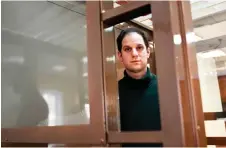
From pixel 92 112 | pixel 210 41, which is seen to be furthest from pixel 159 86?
pixel 210 41

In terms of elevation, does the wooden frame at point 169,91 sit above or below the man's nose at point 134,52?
below

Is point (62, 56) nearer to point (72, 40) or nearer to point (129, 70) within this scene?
point (72, 40)

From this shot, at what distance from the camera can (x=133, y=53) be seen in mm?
855

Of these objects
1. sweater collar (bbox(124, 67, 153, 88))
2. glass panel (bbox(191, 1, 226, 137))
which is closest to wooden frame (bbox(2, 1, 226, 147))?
sweater collar (bbox(124, 67, 153, 88))

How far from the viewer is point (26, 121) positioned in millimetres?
895

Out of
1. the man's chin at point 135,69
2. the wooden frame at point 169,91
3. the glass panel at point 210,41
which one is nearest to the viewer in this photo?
the wooden frame at point 169,91

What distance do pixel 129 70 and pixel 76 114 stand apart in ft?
0.86

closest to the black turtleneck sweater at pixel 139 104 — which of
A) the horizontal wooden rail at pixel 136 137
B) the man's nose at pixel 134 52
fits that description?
the man's nose at pixel 134 52

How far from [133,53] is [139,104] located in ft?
0.61

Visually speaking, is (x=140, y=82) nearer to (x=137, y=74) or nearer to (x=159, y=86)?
(x=137, y=74)

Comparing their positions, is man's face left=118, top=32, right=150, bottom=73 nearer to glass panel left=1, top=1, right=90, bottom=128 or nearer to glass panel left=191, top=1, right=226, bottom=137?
glass panel left=1, top=1, right=90, bottom=128

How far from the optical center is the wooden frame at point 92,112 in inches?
21.9

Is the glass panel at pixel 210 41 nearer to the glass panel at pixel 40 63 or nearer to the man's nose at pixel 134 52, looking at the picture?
the man's nose at pixel 134 52

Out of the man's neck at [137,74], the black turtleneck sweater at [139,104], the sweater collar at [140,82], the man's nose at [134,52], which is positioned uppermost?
the man's nose at [134,52]
